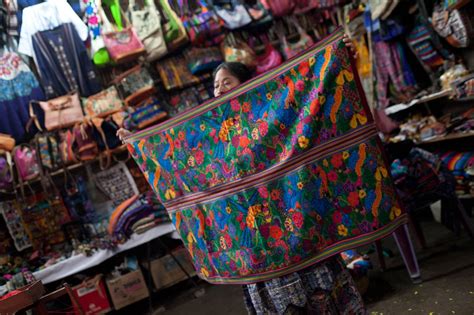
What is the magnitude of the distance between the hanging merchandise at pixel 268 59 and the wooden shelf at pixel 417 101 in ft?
4.46

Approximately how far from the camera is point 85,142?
3.96m

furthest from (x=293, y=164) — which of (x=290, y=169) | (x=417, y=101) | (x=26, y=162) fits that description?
(x=26, y=162)

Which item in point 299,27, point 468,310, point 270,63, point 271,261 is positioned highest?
point 299,27

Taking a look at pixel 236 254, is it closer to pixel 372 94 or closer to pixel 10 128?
pixel 10 128

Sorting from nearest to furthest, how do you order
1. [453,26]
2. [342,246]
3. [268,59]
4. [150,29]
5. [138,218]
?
[342,246], [453,26], [138,218], [150,29], [268,59]

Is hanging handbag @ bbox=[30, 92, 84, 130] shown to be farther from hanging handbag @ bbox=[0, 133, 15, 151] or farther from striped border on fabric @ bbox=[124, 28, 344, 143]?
striped border on fabric @ bbox=[124, 28, 344, 143]

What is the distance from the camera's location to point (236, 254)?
172cm

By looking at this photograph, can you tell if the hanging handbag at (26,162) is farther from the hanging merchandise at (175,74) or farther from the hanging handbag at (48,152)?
the hanging merchandise at (175,74)

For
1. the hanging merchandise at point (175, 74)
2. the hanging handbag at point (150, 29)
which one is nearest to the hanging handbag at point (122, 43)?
the hanging handbag at point (150, 29)

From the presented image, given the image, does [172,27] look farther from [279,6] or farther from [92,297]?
[92,297]

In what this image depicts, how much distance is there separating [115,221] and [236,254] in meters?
2.35

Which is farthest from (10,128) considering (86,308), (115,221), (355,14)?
(355,14)

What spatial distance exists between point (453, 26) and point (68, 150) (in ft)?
12.2

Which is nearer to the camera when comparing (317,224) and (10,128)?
(317,224)
